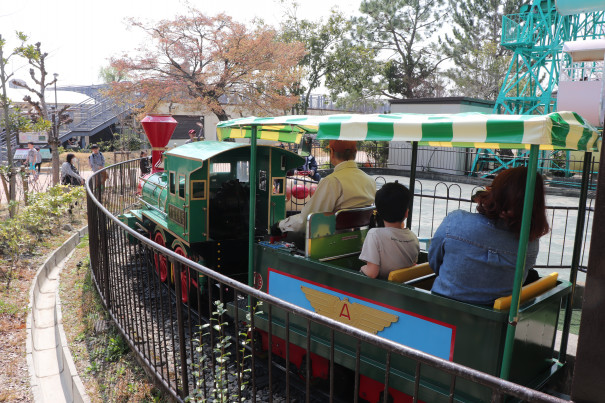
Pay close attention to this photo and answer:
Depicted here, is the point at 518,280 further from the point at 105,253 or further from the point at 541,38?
the point at 541,38

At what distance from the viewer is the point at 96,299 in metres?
6.35

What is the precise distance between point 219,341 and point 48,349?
84.5 inches

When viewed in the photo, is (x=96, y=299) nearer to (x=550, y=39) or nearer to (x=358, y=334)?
(x=358, y=334)

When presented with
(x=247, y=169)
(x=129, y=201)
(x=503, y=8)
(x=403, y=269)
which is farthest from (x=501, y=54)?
(x=403, y=269)

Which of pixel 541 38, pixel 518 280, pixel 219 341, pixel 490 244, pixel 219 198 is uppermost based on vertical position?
pixel 541 38

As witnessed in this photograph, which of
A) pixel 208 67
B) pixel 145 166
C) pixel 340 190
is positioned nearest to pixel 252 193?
pixel 340 190

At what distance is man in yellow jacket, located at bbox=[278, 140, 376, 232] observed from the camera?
4.26 metres

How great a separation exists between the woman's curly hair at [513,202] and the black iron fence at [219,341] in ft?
3.33

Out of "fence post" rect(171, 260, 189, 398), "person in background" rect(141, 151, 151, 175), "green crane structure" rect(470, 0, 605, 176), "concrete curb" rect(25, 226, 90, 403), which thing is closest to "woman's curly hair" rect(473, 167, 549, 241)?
"fence post" rect(171, 260, 189, 398)

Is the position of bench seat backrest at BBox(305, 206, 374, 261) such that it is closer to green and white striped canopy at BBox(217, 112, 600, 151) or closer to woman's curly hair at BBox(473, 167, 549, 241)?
green and white striped canopy at BBox(217, 112, 600, 151)

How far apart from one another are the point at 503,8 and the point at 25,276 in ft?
116

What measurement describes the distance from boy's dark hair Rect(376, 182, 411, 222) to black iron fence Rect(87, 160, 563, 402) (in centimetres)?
97

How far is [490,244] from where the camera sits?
113 inches

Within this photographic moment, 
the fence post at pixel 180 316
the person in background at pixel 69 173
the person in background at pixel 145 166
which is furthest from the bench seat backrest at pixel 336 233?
the person in background at pixel 145 166
